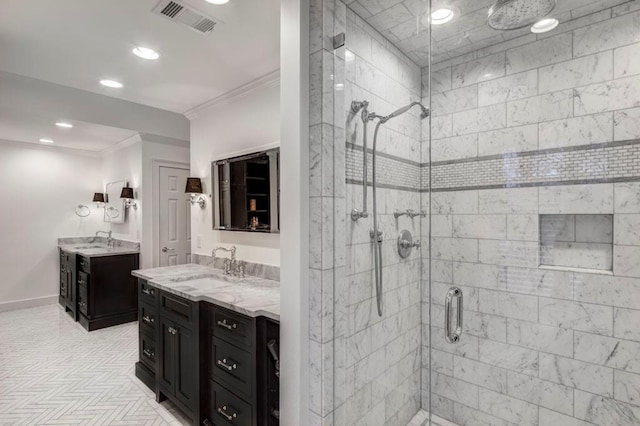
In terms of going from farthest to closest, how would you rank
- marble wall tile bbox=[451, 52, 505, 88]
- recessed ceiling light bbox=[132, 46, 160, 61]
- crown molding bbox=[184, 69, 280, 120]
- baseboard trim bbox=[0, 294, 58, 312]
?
baseboard trim bbox=[0, 294, 58, 312] → crown molding bbox=[184, 69, 280, 120] → recessed ceiling light bbox=[132, 46, 160, 61] → marble wall tile bbox=[451, 52, 505, 88]

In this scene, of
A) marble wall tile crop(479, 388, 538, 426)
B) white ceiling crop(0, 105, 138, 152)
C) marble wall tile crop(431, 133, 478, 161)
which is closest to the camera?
marble wall tile crop(479, 388, 538, 426)

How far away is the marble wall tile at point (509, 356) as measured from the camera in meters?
2.07

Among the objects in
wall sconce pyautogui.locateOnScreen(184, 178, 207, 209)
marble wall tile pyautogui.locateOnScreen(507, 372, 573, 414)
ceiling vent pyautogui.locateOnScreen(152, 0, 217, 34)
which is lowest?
marble wall tile pyautogui.locateOnScreen(507, 372, 573, 414)

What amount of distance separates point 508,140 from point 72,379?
399cm

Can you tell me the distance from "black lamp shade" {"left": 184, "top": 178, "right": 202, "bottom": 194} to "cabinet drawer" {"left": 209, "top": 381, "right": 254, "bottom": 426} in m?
1.97

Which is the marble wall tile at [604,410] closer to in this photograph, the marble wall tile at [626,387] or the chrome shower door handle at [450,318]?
the marble wall tile at [626,387]

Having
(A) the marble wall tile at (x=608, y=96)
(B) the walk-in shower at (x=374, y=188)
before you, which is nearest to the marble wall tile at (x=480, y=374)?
(B) the walk-in shower at (x=374, y=188)

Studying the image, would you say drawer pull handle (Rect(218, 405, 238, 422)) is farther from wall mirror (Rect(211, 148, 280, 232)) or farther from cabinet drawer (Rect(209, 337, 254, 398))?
wall mirror (Rect(211, 148, 280, 232))

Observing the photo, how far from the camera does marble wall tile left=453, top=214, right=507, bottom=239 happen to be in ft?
7.14

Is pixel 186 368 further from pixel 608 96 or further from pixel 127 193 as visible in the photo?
pixel 127 193

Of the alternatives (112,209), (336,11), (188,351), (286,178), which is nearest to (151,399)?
(188,351)

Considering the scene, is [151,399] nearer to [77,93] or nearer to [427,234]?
[427,234]

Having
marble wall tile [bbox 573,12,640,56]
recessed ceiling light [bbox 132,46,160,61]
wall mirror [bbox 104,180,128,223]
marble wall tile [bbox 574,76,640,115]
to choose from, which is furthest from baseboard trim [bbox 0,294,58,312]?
marble wall tile [bbox 573,12,640,56]

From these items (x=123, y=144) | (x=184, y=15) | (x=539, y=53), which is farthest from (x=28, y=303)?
(x=539, y=53)
